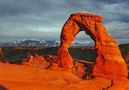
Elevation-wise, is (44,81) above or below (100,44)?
below

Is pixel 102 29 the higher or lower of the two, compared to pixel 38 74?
higher

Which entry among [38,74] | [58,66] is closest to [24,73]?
[38,74]

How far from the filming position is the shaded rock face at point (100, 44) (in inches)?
1191

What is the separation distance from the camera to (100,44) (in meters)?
30.8

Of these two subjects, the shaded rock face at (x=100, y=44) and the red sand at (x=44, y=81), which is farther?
the shaded rock face at (x=100, y=44)

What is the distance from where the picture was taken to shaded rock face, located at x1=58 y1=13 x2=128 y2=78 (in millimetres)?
30250

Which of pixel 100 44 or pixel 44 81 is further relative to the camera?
pixel 100 44

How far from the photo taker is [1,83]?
75.6 feet

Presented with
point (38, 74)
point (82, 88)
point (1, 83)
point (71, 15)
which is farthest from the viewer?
point (71, 15)

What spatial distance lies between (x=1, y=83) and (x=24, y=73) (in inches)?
155

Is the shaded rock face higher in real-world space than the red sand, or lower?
higher

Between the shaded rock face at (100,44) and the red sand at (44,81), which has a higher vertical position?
the shaded rock face at (100,44)

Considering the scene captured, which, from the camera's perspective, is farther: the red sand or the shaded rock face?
the shaded rock face

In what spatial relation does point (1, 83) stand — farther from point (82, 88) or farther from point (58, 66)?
point (58, 66)
